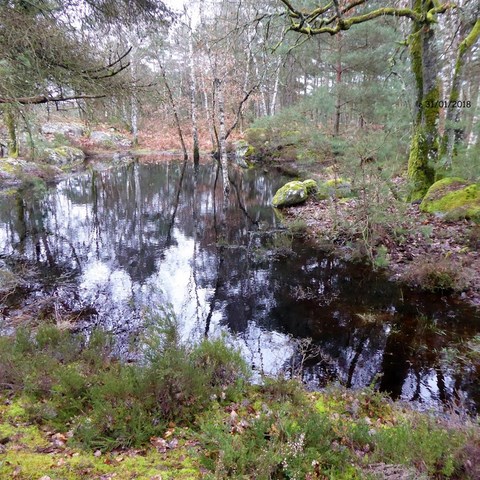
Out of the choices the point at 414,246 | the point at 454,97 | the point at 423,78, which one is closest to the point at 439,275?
the point at 414,246

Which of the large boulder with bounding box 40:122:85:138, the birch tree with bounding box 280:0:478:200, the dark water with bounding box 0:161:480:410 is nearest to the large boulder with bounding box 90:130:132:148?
the large boulder with bounding box 40:122:85:138

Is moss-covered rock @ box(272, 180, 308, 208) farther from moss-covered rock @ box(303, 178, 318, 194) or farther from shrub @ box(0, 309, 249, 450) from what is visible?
shrub @ box(0, 309, 249, 450)

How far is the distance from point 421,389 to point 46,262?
8423mm

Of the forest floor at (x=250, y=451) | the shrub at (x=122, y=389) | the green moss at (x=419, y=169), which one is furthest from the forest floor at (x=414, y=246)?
the shrub at (x=122, y=389)

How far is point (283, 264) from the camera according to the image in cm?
867

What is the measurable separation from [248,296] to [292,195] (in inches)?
288

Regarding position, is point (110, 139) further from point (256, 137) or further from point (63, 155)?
point (256, 137)

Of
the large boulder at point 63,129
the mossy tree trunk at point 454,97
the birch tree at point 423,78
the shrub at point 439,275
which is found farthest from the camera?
the large boulder at point 63,129

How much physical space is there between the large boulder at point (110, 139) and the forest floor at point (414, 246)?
2914 centimetres

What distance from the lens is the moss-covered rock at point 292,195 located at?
13648 millimetres

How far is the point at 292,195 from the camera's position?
13.6 metres

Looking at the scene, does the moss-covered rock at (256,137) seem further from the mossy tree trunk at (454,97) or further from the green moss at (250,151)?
the mossy tree trunk at (454,97)

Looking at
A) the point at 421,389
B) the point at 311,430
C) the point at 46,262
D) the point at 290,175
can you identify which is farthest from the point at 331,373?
the point at 290,175

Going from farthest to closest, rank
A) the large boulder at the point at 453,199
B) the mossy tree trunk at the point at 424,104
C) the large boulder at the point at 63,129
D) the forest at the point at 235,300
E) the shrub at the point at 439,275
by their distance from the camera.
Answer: the large boulder at the point at 63,129 → the mossy tree trunk at the point at 424,104 → the large boulder at the point at 453,199 → the shrub at the point at 439,275 → the forest at the point at 235,300
